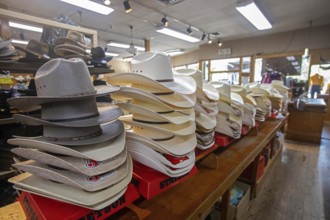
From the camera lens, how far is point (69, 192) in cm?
54

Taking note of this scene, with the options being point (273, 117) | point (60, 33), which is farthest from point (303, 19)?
point (60, 33)

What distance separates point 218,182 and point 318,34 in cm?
751

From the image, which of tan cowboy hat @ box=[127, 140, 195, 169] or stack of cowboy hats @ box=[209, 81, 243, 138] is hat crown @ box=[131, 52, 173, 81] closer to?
tan cowboy hat @ box=[127, 140, 195, 169]

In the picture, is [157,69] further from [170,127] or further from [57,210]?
[57,210]

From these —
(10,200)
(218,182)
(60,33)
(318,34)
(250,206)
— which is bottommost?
(250,206)

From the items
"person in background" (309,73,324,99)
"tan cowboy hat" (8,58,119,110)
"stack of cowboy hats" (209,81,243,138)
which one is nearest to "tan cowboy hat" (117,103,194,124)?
"tan cowboy hat" (8,58,119,110)

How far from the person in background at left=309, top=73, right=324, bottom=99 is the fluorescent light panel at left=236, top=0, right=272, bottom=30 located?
2733 millimetres

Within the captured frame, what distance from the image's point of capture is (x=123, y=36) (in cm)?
680

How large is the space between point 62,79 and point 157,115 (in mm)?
371

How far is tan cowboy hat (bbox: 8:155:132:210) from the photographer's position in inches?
20.7

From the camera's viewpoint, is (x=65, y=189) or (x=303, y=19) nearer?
(x=65, y=189)

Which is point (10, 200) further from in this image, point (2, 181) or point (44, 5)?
point (44, 5)

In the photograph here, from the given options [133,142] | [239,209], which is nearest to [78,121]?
[133,142]

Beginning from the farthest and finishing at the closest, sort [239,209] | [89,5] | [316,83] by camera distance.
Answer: [316,83]
[89,5]
[239,209]
